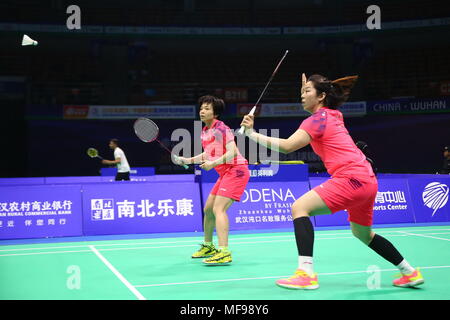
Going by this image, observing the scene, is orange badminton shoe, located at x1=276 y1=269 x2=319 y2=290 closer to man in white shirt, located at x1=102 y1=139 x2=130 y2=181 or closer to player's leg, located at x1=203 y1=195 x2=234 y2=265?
player's leg, located at x1=203 y1=195 x2=234 y2=265

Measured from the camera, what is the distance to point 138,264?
18.9ft

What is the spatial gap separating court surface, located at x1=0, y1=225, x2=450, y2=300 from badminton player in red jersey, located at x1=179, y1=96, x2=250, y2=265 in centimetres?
30

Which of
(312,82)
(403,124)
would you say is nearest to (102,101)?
(403,124)

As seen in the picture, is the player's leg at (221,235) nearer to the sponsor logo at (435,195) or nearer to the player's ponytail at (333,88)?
the player's ponytail at (333,88)

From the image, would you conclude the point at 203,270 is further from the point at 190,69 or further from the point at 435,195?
the point at 190,69

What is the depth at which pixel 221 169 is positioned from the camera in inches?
235

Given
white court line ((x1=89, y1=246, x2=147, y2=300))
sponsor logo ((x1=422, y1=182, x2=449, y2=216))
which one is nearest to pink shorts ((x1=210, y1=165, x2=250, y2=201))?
white court line ((x1=89, y1=246, x2=147, y2=300))

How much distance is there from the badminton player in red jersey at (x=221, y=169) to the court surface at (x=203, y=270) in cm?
30

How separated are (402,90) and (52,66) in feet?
46.5

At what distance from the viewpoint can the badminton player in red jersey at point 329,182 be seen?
165 inches

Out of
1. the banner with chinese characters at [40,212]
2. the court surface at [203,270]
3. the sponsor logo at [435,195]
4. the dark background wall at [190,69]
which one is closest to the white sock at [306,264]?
the court surface at [203,270]

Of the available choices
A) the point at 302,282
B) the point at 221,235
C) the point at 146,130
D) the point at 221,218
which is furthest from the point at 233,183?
the point at 302,282

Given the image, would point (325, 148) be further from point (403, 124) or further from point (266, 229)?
point (403, 124)

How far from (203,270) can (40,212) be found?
352 centimetres
